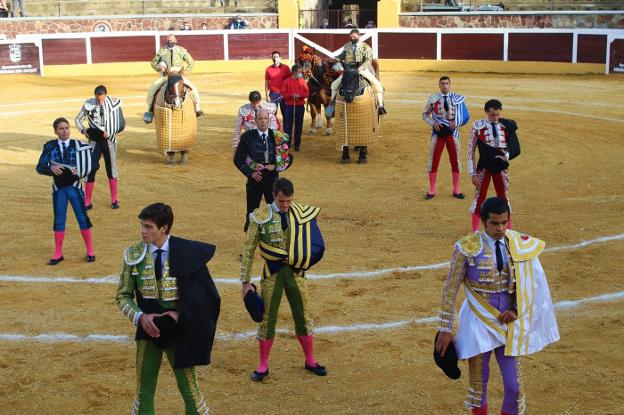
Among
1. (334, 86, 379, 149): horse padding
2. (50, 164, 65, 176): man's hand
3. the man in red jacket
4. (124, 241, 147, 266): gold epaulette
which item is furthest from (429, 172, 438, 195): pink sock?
(124, 241, 147, 266): gold epaulette

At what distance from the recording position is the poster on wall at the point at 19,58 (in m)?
25.5

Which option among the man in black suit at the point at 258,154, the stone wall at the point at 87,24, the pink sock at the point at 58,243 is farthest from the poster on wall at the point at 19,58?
the man in black suit at the point at 258,154

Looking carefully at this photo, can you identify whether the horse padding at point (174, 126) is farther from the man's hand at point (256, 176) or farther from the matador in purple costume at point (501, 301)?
the matador in purple costume at point (501, 301)

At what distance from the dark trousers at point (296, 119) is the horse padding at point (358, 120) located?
2.95 feet

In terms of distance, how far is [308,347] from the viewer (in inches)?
273

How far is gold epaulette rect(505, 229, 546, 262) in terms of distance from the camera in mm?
5387

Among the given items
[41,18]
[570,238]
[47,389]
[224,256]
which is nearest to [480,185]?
[570,238]

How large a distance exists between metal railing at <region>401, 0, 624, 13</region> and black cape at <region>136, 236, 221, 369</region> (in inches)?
972

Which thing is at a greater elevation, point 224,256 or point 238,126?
point 238,126

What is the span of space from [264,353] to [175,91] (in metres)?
8.80

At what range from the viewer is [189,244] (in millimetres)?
5355

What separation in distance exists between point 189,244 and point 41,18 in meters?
25.6

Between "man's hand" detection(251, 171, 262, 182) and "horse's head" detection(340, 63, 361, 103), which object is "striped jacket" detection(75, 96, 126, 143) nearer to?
"man's hand" detection(251, 171, 262, 182)

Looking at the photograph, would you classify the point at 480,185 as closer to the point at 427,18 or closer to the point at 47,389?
the point at 47,389
